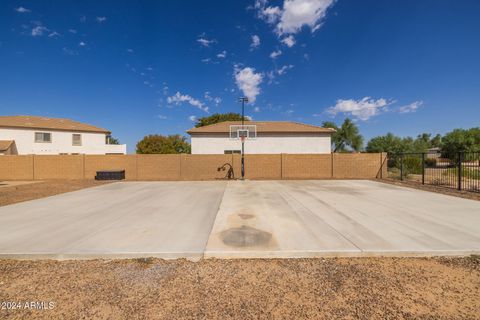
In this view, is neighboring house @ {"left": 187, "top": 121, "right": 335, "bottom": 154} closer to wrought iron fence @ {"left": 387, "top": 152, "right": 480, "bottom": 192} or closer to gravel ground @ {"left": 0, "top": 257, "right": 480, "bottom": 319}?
wrought iron fence @ {"left": 387, "top": 152, "right": 480, "bottom": 192}

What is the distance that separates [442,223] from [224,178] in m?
13.3

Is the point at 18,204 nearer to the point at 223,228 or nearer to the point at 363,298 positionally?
the point at 223,228

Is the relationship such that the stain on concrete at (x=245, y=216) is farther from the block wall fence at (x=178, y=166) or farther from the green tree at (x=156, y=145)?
the green tree at (x=156, y=145)

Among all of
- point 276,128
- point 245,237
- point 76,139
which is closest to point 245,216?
point 245,237

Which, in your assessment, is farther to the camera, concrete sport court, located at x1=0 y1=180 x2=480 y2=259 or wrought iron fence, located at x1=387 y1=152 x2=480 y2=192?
wrought iron fence, located at x1=387 y1=152 x2=480 y2=192

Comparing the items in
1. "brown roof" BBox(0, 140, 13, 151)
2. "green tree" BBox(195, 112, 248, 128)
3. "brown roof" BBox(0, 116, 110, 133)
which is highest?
"green tree" BBox(195, 112, 248, 128)

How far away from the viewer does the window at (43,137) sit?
2729cm

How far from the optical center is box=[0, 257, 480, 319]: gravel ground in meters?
2.51

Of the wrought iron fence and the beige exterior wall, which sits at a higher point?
the beige exterior wall

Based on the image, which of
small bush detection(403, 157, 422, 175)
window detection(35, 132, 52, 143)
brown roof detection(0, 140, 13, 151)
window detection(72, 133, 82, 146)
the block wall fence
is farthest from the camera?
window detection(72, 133, 82, 146)

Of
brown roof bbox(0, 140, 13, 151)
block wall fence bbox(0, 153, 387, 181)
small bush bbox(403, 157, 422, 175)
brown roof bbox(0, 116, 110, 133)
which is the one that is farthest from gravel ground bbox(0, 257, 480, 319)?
brown roof bbox(0, 116, 110, 133)

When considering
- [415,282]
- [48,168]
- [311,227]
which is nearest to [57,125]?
[48,168]

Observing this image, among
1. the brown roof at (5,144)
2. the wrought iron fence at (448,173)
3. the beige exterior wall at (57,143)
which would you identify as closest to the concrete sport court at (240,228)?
the wrought iron fence at (448,173)

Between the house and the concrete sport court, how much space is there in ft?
84.8
